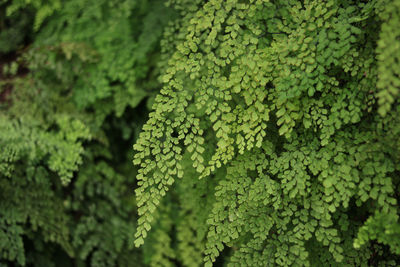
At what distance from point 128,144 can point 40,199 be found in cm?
105

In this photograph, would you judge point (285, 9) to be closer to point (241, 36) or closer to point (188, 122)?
point (241, 36)

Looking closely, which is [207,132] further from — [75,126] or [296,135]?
[75,126]

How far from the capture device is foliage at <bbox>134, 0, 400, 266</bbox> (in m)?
1.54

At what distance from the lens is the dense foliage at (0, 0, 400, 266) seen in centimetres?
157

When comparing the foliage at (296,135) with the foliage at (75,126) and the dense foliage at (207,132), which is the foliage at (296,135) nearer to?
the dense foliage at (207,132)

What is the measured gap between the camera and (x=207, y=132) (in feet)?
7.52

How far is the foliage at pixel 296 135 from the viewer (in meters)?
1.54

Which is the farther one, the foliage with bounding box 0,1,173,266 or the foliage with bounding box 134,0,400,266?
the foliage with bounding box 0,1,173,266

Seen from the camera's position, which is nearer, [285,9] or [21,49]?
[285,9]

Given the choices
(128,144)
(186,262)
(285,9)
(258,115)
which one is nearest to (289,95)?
(258,115)

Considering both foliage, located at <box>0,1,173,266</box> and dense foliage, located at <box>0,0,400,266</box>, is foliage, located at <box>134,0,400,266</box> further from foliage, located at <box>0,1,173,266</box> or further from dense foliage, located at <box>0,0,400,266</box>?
foliage, located at <box>0,1,173,266</box>

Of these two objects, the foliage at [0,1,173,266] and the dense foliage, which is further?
the foliage at [0,1,173,266]

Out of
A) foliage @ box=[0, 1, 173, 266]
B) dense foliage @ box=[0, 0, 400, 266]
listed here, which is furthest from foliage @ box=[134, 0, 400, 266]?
foliage @ box=[0, 1, 173, 266]

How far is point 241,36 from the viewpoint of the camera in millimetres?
1771
